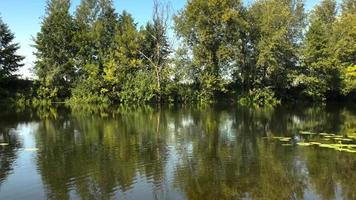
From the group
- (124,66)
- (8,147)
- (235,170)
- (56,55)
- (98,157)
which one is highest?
(56,55)

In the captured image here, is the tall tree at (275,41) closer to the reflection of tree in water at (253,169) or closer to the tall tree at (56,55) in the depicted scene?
the tall tree at (56,55)

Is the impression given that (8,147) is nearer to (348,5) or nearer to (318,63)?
(318,63)

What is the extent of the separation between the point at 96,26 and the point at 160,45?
9170mm

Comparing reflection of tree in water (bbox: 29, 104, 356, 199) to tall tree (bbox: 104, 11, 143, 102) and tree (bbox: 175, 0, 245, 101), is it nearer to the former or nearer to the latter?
tree (bbox: 175, 0, 245, 101)

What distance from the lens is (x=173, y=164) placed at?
17.6m

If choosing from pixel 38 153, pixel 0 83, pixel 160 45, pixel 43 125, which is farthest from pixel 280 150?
pixel 0 83

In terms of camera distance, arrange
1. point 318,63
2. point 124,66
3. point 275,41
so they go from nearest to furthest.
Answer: point 275,41
point 318,63
point 124,66

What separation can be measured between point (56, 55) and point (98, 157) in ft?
149

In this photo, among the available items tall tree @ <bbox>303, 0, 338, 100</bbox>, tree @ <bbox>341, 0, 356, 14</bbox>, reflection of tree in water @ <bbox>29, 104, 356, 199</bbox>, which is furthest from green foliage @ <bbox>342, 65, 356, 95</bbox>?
reflection of tree in water @ <bbox>29, 104, 356, 199</bbox>

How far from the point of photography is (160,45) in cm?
6303

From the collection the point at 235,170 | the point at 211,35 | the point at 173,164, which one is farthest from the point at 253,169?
the point at 211,35

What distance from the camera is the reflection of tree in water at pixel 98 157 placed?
14481 millimetres

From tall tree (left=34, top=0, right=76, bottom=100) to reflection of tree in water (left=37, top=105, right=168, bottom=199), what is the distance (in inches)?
1244

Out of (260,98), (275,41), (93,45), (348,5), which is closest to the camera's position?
(275,41)
